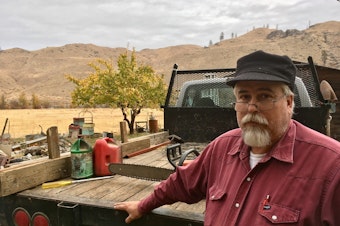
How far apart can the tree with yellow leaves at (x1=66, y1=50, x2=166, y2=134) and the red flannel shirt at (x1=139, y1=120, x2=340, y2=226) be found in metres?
15.4

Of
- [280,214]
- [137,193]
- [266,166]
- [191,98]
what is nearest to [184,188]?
[137,193]

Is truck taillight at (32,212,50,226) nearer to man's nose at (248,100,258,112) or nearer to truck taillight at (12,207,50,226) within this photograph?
truck taillight at (12,207,50,226)

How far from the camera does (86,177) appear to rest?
9.18ft

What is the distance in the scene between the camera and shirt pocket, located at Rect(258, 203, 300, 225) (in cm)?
145

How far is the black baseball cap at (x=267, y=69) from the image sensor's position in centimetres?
169

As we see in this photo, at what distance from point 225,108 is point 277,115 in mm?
2644

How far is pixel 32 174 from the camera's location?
2.52 meters

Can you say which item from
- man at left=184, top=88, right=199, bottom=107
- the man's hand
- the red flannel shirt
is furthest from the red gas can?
man at left=184, top=88, right=199, bottom=107

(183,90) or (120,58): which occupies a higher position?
(120,58)

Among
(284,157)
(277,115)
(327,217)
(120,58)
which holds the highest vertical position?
(120,58)


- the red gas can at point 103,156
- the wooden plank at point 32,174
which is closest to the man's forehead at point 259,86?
the red gas can at point 103,156

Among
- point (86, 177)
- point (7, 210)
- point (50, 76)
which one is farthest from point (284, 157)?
point (50, 76)

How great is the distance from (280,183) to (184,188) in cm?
71

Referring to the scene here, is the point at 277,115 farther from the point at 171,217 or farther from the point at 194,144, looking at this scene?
the point at 194,144
